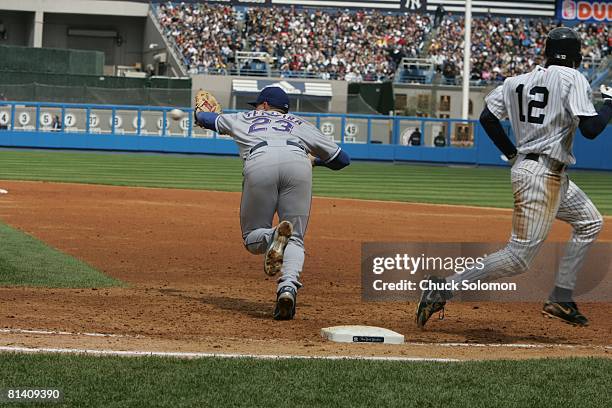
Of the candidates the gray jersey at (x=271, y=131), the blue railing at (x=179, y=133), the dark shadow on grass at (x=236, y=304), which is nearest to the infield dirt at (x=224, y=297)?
the dark shadow on grass at (x=236, y=304)

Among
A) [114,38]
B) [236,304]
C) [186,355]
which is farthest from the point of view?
[114,38]

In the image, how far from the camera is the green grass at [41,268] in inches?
383

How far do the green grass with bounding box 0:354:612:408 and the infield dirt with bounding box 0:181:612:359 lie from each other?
1.86 feet

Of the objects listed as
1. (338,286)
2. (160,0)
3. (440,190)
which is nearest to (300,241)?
(338,286)

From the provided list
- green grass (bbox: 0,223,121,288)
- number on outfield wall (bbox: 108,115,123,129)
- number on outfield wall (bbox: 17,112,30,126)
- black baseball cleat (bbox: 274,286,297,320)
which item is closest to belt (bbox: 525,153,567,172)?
black baseball cleat (bbox: 274,286,297,320)

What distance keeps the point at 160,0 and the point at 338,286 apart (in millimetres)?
48785

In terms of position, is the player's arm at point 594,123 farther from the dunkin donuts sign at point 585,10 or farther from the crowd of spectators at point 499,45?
the dunkin donuts sign at point 585,10

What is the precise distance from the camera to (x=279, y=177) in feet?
25.5

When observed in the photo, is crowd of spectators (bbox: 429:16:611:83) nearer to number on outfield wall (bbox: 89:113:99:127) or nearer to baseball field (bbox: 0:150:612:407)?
number on outfield wall (bbox: 89:113:99:127)

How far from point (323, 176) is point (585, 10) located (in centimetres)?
2612

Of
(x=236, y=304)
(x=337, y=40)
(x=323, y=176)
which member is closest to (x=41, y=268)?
(x=236, y=304)

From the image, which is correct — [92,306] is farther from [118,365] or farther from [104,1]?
[104,1]

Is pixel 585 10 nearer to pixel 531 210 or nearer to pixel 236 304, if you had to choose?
pixel 236 304

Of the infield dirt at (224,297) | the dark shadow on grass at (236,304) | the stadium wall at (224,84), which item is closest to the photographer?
the infield dirt at (224,297)
